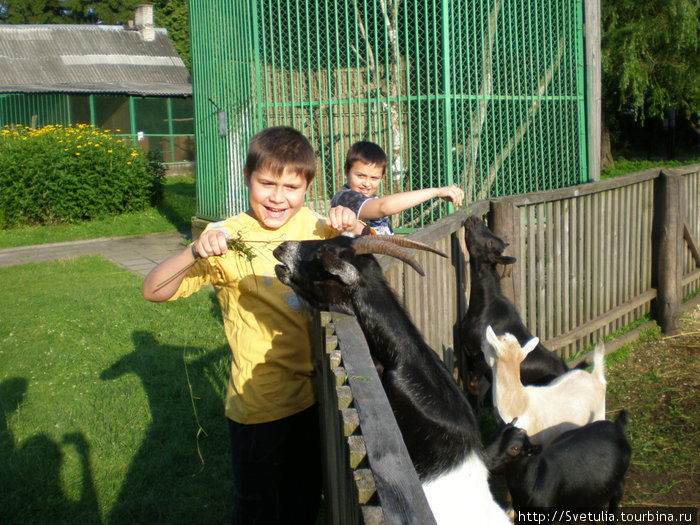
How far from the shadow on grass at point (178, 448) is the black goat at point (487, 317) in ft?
5.98

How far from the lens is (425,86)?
24.6ft

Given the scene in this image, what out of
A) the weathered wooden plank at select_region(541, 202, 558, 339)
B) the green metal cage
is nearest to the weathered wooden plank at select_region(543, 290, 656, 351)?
the weathered wooden plank at select_region(541, 202, 558, 339)

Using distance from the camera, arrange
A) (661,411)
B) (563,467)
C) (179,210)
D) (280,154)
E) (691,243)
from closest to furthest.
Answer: (280,154)
(563,467)
(661,411)
(691,243)
(179,210)

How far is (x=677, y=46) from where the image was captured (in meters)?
17.4

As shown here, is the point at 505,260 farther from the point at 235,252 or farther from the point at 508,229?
the point at 235,252

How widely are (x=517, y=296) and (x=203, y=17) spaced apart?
25.8ft

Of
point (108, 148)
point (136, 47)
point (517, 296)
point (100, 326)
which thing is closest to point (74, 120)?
point (136, 47)

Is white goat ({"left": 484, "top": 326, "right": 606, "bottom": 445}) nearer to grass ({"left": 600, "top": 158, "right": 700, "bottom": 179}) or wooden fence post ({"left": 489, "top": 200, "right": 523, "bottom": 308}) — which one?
wooden fence post ({"left": 489, "top": 200, "right": 523, "bottom": 308})

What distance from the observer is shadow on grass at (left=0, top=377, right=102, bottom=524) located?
3.54m

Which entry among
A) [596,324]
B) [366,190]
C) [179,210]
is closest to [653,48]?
[179,210]

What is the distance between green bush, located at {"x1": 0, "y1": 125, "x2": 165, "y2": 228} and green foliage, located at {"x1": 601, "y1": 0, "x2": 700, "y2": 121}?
13674 millimetres

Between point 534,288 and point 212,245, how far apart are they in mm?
3494

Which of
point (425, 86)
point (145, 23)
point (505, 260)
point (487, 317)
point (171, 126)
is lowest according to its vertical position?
point (487, 317)

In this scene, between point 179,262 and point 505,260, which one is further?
point 505,260
